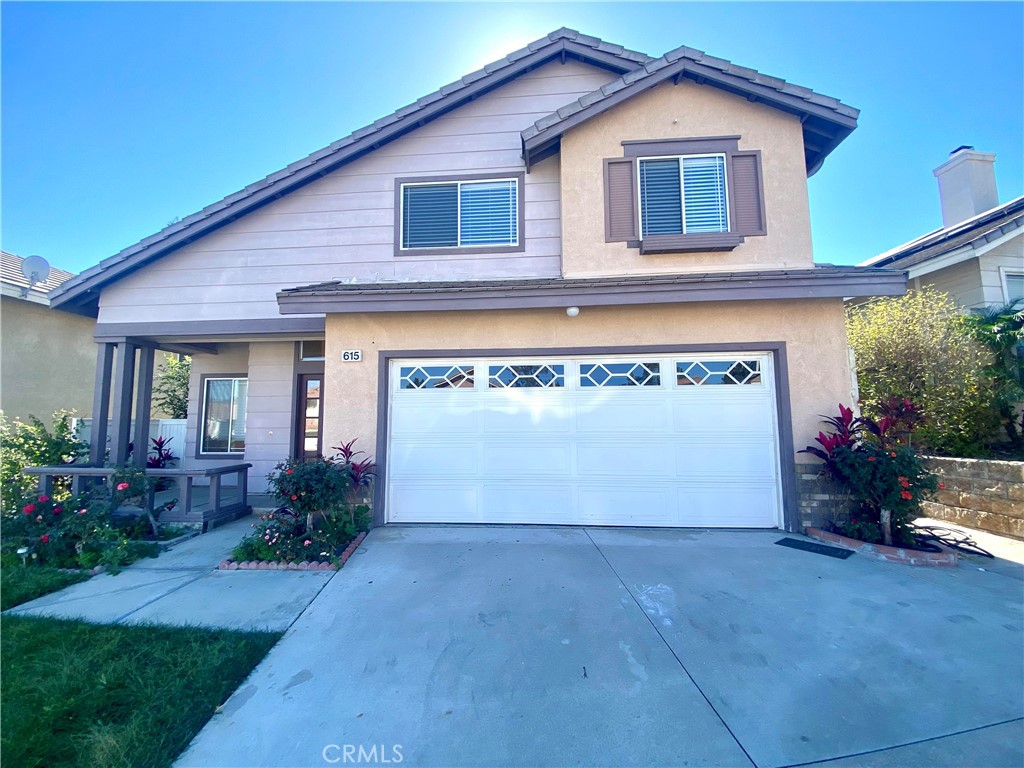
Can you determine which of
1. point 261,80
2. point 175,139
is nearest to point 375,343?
point 261,80

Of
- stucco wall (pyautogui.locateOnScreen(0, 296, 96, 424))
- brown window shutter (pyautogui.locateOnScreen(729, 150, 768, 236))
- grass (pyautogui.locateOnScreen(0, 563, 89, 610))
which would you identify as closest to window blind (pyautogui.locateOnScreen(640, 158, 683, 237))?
brown window shutter (pyautogui.locateOnScreen(729, 150, 768, 236))

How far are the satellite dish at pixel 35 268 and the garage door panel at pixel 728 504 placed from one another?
11.6 m

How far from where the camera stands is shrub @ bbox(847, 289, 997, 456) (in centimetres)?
737

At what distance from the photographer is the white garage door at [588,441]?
20.0 feet

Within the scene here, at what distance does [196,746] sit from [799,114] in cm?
932

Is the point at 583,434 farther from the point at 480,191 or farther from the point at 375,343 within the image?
the point at 480,191

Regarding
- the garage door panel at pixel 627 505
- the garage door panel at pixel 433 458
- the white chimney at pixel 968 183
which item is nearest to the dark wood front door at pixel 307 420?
the garage door panel at pixel 433 458

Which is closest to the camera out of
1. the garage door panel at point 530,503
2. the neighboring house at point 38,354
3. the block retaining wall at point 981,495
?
the block retaining wall at point 981,495

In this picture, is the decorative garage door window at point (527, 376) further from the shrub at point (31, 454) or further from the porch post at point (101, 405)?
the shrub at point (31, 454)


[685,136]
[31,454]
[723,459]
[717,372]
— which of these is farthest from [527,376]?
[31,454]

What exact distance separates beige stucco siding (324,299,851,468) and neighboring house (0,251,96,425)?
25.8 ft

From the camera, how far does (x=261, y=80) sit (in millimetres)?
8195

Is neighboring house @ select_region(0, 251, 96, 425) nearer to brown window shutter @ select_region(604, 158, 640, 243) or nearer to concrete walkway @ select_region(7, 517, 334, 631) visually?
concrete walkway @ select_region(7, 517, 334, 631)

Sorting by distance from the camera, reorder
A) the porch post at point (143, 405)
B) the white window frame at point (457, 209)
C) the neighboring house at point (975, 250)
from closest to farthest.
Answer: the white window frame at point (457, 209) → the porch post at point (143, 405) → the neighboring house at point (975, 250)
